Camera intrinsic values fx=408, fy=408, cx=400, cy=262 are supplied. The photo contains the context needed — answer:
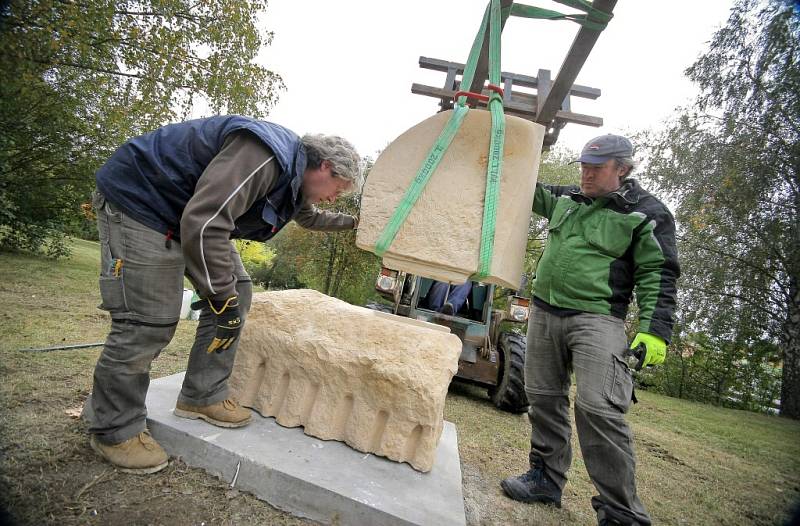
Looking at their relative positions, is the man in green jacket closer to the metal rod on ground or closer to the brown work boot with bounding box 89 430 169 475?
the brown work boot with bounding box 89 430 169 475

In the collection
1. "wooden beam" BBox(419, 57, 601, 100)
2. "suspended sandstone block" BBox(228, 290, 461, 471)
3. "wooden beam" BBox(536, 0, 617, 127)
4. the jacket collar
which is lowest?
"suspended sandstone block" BBox(228, 290, 461, 471)

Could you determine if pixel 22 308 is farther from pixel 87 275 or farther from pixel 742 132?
pixel 742 132

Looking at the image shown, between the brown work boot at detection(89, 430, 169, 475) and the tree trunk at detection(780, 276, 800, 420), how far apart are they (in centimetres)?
1097

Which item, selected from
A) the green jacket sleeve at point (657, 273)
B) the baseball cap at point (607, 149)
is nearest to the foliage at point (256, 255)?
the baseball cap at point (607, 149)

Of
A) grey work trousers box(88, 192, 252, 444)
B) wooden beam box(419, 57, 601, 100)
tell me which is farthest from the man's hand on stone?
grey work trousers box(88, 192, 252, 444)

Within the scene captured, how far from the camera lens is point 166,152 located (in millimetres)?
1715

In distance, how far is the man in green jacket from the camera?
1766 millimetres

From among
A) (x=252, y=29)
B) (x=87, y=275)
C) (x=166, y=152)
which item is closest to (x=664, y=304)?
(x=166, y=152)

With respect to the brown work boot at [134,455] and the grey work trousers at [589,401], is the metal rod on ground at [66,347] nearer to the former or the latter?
the brown work boot at [134,455]

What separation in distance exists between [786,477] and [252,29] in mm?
8492

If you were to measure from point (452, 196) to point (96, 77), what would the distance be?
613 centimetres

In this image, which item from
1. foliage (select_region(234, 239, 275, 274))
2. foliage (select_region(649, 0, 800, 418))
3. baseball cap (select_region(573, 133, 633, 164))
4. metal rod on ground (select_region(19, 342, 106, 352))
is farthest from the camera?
foliage (select_region(234, 239, 275, 274))

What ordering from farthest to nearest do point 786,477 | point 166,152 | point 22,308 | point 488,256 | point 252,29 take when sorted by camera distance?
point 252,29
point 22,308
point 786,477
point 488,256
point 166,152

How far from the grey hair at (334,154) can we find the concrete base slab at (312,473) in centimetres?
130
